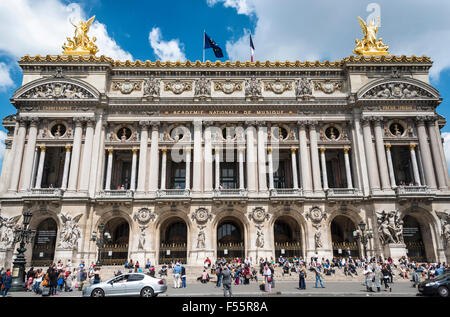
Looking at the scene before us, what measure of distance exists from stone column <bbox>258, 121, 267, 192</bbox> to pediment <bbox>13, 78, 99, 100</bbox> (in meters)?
18.0

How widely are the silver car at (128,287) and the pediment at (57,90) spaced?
23611mm

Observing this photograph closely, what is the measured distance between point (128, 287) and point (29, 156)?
949 inches

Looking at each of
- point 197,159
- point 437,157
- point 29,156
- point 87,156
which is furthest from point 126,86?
point 437,157

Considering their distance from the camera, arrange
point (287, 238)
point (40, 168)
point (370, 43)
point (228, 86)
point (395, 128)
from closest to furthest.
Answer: point (40, 168)
point (395, 128)
point (287, 238)
point (228, 86)
point (370, 43)

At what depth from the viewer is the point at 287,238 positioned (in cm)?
3591

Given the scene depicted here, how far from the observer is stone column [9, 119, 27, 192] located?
32656 mm

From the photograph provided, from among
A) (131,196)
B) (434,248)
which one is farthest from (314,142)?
(131,196)

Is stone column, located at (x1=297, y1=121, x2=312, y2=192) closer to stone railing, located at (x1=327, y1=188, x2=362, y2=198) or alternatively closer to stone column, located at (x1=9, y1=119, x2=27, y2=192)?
stone railing, located at (x1=327, y1=188, x2=362, y2=198)

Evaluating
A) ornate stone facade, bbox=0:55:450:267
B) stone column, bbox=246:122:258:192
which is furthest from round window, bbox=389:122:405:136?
stone column, bbox=246:122:258:192

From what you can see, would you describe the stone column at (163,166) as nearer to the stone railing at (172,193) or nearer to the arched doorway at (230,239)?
the stone railing at (172,193)

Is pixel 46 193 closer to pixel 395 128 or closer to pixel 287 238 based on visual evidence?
pixel 287 238

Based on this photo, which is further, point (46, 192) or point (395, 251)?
point (46, 192)

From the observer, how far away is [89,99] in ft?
113

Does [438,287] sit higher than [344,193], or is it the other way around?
[344,193]
